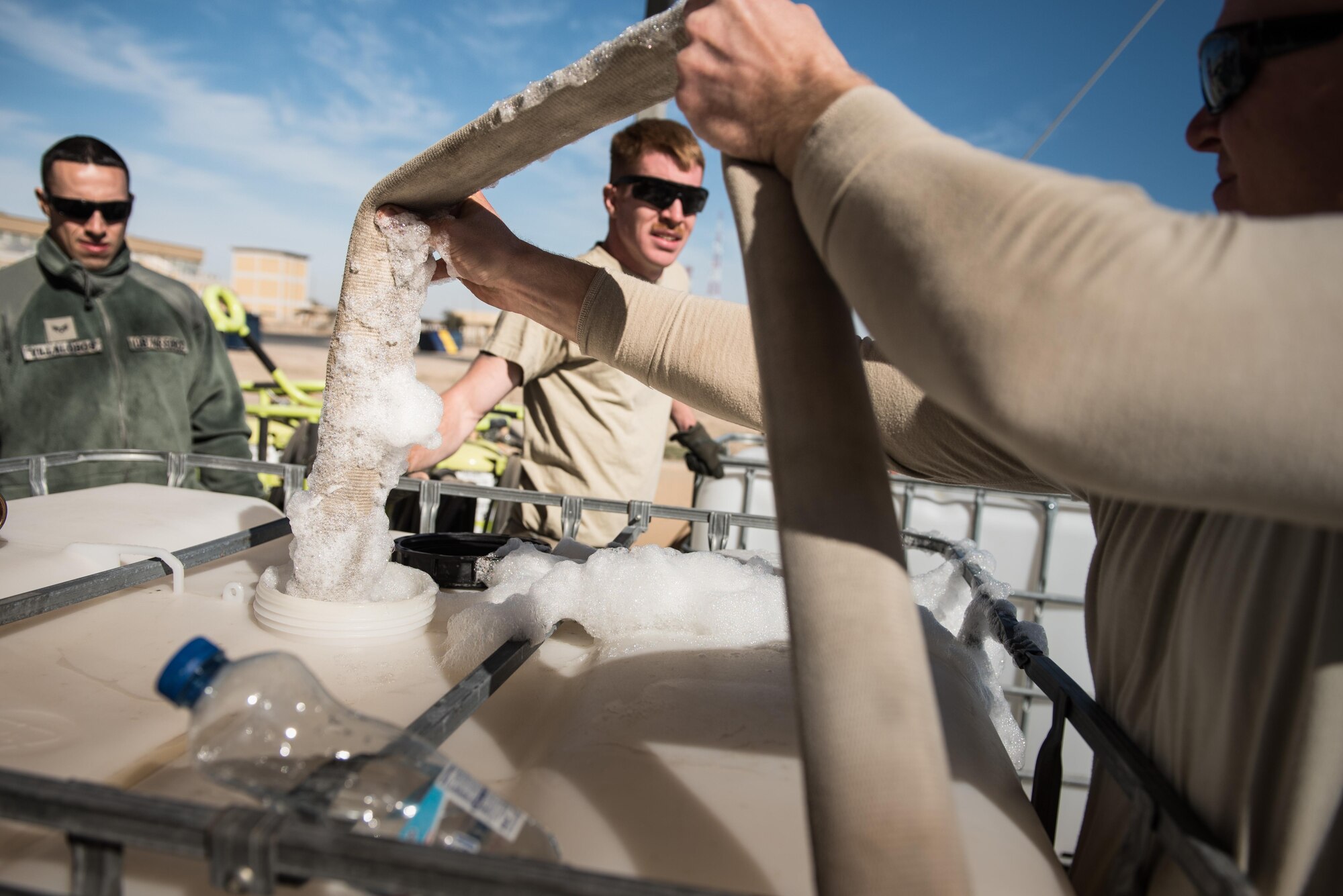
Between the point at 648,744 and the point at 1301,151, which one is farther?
the point at 648,744

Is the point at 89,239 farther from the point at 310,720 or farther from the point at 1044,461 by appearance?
the point at 1044,461

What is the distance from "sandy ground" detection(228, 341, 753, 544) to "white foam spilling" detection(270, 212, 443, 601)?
0.63m

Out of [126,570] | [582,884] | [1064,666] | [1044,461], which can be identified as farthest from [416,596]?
[1064,666]

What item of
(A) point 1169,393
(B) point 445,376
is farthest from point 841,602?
(B) point 445,376

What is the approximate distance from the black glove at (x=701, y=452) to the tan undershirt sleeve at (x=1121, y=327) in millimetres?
2366

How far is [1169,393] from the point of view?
0.52 meters

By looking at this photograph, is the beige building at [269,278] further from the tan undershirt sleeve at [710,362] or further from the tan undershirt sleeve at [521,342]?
the tan undershirt sleeve at [710,362]

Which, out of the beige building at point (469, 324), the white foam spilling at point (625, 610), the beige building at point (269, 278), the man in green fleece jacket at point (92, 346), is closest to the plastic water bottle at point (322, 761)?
the white foam spilling at point (625, 610)

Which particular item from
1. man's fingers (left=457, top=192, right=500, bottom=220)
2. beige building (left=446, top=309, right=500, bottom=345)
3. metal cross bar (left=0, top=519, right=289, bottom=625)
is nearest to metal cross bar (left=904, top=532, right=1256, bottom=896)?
man's fingers (left=457, top=192, right=500, bottom=220)

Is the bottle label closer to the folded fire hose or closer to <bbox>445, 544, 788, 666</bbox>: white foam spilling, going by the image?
the folded fire hose

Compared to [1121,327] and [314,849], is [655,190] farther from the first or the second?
[314,849]

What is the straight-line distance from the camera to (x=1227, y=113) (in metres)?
0.86

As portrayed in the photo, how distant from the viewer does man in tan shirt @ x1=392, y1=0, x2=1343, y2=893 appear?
513mm

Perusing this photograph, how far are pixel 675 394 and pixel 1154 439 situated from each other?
94 centimetres
